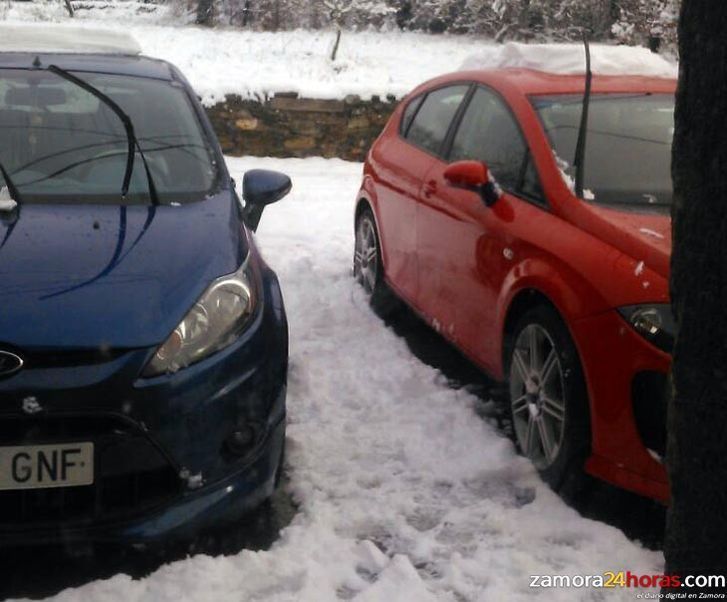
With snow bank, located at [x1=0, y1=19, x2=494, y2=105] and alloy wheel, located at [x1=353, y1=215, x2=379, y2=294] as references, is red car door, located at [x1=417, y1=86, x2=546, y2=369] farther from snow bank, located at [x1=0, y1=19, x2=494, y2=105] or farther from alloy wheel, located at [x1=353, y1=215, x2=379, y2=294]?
snow bank, located at [x1=0, y1=19, x2=494, y2=105]

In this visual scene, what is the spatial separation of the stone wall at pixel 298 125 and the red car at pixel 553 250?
648 cm

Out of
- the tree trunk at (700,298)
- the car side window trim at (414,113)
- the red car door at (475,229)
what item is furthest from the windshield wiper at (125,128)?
the tree trunk at (700,298)

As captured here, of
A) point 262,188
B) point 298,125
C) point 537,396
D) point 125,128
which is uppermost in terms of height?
point 125,128

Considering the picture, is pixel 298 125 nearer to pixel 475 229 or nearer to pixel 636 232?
pixel 475 229

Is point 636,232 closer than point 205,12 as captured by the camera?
Yes

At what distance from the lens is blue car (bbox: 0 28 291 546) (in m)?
3.07

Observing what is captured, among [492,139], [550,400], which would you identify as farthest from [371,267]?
[550,400]

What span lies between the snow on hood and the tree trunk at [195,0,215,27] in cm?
1467

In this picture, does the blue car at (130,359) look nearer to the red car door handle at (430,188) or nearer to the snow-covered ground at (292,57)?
→ the red car door handle at (430,188)

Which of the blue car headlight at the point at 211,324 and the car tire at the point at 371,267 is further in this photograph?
the car tire at the point at 371,267

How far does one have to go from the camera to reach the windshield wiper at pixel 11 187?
3.92 m

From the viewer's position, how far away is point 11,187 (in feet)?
13.1

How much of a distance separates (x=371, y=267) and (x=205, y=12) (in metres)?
14.3

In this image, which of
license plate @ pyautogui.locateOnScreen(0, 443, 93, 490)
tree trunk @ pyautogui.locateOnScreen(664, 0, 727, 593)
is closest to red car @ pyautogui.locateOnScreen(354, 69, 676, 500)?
tree trunk @ pyautogui.locateOnScreen(664, 0, 727, 593)
